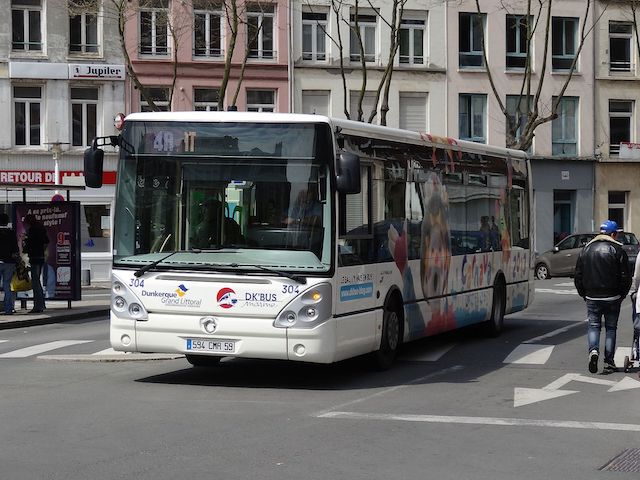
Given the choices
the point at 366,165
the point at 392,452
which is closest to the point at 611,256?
the point at 366,165

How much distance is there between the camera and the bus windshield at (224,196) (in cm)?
1275

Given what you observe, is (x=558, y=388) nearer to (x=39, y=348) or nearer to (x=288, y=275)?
(x=288, y=275)

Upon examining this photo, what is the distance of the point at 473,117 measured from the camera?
162 feet

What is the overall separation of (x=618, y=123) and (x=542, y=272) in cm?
1186

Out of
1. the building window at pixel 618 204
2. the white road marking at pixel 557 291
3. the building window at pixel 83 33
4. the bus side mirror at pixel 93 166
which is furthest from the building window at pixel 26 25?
the bus side mirror at pixel 93 166

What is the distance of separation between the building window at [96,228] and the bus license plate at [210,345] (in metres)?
30.6


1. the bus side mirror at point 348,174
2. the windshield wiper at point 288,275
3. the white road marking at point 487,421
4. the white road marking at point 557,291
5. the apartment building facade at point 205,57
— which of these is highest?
the apartment building facade at point 205,57

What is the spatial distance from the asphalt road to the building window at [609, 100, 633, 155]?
35.2 meters

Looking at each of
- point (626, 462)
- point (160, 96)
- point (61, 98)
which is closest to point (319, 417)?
point (626, 462)

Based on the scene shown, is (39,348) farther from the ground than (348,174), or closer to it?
closer to it

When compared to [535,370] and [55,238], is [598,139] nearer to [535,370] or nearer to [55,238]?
[55,238]

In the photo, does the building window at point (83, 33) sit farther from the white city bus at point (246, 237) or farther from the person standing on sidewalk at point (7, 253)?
the white city bus at point (246, 237)

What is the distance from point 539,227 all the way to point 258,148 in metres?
38.5

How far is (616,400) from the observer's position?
12.5 m
